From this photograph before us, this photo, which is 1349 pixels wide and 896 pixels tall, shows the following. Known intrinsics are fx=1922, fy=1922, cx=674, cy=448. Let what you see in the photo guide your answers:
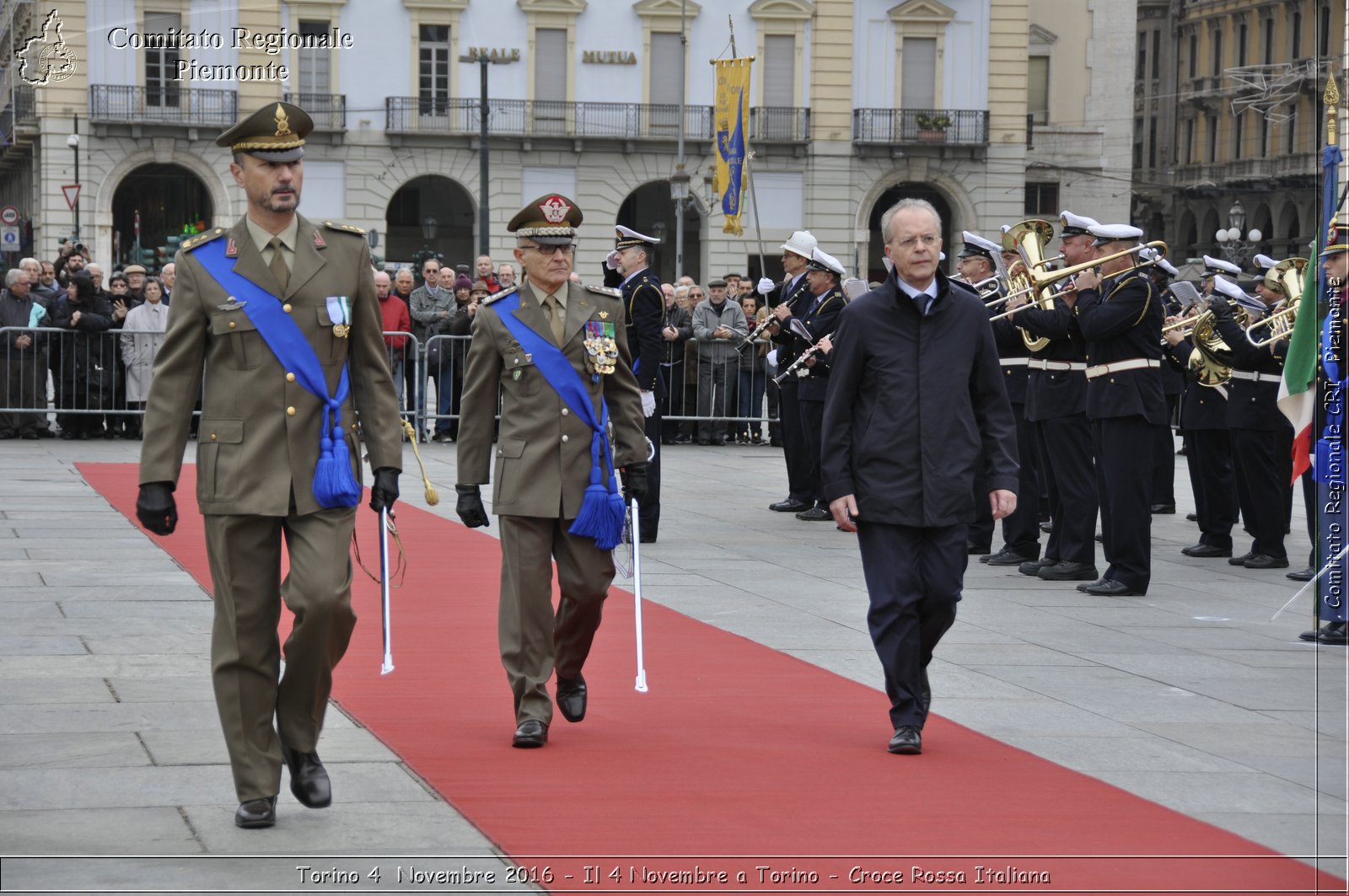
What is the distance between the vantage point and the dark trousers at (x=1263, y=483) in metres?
12.5

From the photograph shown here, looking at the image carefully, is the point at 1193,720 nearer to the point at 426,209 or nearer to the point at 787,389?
the point at 787,389

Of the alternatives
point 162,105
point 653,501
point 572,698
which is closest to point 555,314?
point 572,698

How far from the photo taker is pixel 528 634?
687 cm

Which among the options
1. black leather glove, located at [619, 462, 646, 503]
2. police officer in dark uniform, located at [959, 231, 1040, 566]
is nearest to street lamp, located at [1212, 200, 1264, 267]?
police officer in dark uniform, located at [959, 231, 1040, 566]

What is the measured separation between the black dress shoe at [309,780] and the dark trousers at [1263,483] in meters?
8.27

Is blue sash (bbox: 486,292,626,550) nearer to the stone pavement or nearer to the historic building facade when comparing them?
the stone pavement

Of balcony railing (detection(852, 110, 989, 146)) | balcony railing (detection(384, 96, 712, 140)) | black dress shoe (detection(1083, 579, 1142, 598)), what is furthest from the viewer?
balcony railing (detection(852, 110, 989, 146))

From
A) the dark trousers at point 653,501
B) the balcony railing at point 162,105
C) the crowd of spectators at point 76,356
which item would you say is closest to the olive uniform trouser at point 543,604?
the dark trousers at point 653,501

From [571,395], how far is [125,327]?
46.7 feet

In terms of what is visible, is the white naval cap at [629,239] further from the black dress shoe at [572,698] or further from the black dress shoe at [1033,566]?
the black dress shoe at [572,698]

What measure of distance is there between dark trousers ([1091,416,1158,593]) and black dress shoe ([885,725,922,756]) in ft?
14.7

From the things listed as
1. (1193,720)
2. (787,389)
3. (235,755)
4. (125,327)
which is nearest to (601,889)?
(235,755)

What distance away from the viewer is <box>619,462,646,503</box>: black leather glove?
24.0ft

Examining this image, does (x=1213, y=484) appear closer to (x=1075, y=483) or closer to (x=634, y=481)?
(x=1075, y=483)
